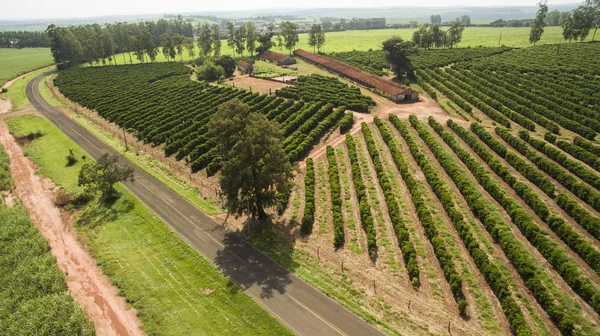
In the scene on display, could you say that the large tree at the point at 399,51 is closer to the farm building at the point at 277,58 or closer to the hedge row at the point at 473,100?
the hedge row at the point at 473,100

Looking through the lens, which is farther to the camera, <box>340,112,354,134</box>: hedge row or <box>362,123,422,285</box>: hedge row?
<box>340,112,354,134</box>: hedge row

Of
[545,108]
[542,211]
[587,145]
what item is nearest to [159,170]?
[542,211]

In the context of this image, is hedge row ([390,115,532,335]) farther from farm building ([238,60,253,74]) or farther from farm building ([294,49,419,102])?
farm building ([238,60,253,74])

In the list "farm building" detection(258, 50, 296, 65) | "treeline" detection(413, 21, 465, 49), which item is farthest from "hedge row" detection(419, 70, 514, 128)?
"farm building" detection(258, 50, 296, 65)

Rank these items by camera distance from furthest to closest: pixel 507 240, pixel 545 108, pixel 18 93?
pixel 18 93, pixel 545 108, pixel 507 240

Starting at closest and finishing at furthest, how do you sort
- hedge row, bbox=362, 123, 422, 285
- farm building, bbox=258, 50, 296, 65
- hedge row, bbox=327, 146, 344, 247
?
hedge row, bbox=362, 123, 422, 285
hedge row, bbox=327, 146, 344, 247
farm building, bbox=258, 50, 296, 65

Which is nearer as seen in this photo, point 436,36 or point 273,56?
point 273,56

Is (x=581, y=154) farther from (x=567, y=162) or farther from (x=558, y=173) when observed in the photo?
(x=558, y=173)

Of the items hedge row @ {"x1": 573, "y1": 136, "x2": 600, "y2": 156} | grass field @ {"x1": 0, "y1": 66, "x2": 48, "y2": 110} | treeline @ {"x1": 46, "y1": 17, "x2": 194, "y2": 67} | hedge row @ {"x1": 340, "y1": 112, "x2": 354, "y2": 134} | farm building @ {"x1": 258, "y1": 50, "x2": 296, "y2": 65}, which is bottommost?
hedge row @ {"x1": 573, "y1": 136, "x2": 600, "y2": 156}
